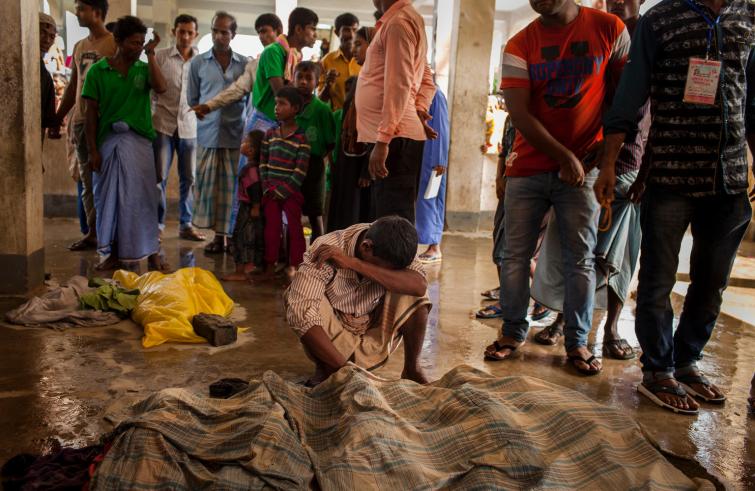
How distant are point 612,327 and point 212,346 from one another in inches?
91.2

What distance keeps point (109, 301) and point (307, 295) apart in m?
1.89

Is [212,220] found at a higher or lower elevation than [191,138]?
lower

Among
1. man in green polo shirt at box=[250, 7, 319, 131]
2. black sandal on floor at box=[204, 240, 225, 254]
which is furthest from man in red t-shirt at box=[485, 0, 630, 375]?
black sandal on floor at box=[204, 240, 225, 254]

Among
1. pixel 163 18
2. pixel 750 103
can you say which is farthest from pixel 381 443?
pixel 163 18

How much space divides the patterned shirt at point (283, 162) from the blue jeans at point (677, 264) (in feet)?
9.19

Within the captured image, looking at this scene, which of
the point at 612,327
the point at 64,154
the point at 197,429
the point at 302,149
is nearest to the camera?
the point at 197,429

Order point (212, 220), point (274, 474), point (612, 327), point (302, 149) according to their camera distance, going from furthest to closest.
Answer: point (212, 220), point (302, 149), point (612, 327), point (274, 474)

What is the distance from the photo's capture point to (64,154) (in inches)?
324

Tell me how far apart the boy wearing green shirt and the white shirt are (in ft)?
5.61

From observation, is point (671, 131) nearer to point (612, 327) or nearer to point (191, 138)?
point (612, 327)

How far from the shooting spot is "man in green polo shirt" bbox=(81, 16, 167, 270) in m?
5.24

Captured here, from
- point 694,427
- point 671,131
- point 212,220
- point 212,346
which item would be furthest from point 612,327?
point 212,220

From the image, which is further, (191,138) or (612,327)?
(191,138)

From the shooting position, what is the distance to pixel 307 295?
3033 millimetres
